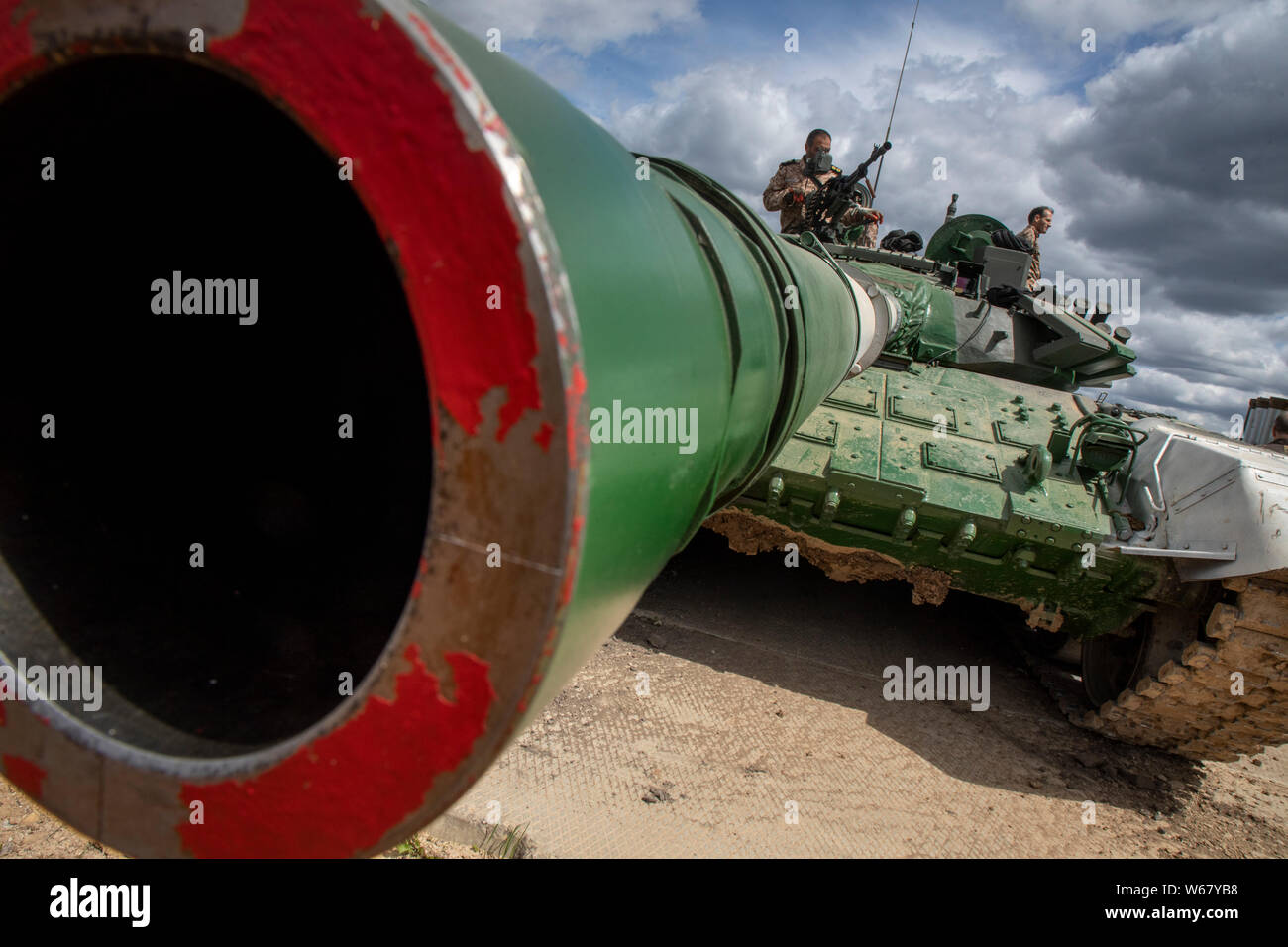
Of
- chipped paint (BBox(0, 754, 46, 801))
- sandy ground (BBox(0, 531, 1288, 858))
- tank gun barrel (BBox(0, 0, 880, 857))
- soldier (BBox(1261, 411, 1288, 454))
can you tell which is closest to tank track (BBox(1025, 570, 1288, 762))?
sandy ground (BBox(0, 531, 1288, 858))

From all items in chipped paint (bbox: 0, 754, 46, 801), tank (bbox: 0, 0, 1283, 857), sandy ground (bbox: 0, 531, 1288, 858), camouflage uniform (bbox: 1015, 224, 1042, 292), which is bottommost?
sandy ground (bbox: 0, 531, 1288, 858)

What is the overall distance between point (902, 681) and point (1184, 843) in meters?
1.58

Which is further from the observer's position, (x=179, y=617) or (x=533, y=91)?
(x=179, y=617)

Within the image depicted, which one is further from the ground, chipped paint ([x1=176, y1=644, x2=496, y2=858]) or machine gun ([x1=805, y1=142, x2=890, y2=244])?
machine gun ([x1=805, y1=142, x2=890, y2=244])

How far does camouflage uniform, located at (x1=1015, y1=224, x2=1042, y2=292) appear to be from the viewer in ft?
25.5

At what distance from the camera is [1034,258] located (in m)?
8.25

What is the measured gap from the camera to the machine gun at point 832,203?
728cm

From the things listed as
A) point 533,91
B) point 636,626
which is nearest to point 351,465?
point 533,91

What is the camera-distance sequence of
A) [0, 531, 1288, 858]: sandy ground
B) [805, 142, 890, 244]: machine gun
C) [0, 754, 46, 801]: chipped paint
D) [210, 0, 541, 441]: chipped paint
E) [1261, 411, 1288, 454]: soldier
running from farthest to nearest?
[805, 142, 890, 244]: machine gun → [1261, 411, 1288, 454]: soldier → [0, 531, 1288, 858]: sandy ground → [0, 754, 46, 801]: chipped paint → [210, 0, 541, 441]: chipped paint

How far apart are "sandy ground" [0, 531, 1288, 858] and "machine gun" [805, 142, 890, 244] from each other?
3835 mm

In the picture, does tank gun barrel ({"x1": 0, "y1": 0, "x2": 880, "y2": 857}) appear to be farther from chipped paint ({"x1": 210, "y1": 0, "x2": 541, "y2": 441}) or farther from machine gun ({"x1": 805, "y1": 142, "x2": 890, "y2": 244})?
machine gun ({"x1": 805, "y1": 142, "x2": 890, "y2": 244})

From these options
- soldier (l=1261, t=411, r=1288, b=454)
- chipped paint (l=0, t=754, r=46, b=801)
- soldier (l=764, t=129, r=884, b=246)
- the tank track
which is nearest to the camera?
chipped paint (l=0, t=754, r=46, b=801)

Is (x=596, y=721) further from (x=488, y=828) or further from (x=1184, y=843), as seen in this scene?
(x=1184, y=843)

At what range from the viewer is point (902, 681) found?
4.97 metres
